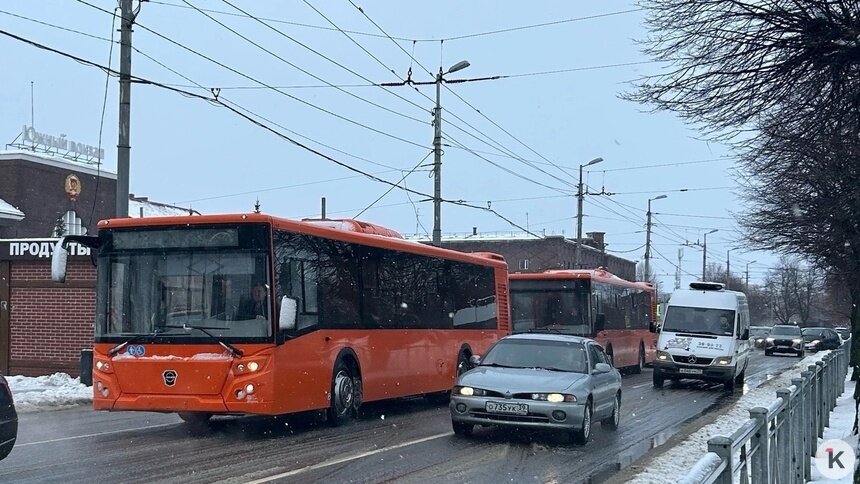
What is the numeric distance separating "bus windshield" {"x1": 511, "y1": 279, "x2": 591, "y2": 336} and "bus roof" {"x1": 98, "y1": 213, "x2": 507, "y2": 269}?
235 inches

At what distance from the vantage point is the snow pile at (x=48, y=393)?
1664 centimetres

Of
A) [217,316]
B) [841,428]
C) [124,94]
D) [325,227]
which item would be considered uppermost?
[124,94]

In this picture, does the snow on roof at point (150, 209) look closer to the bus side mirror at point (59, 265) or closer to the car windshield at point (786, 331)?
the car windshield at point (786, 331)

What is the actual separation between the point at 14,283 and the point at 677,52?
17.4 m

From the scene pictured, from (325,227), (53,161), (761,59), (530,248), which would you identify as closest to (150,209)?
(53,161)

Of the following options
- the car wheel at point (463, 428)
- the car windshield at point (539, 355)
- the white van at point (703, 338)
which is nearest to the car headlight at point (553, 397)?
the car windshield at point (539, 355)

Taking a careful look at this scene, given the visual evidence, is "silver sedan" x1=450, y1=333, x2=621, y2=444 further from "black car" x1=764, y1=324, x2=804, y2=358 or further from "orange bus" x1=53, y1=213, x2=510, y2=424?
"black car" x1=764, y1=324, x2=804, y2=358

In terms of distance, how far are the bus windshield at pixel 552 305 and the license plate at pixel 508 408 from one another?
14.2m

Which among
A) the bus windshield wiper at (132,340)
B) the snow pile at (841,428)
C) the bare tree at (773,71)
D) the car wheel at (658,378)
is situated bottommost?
the car wheel at (658,378)

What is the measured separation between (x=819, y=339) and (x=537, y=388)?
4836 cm

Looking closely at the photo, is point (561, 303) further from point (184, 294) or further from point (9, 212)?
point (9, 212)

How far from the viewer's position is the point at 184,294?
12203 millimetres

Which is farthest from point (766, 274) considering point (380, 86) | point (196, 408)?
point (196, 408)

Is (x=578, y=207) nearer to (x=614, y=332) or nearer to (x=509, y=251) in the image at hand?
(x=614, y=332)
